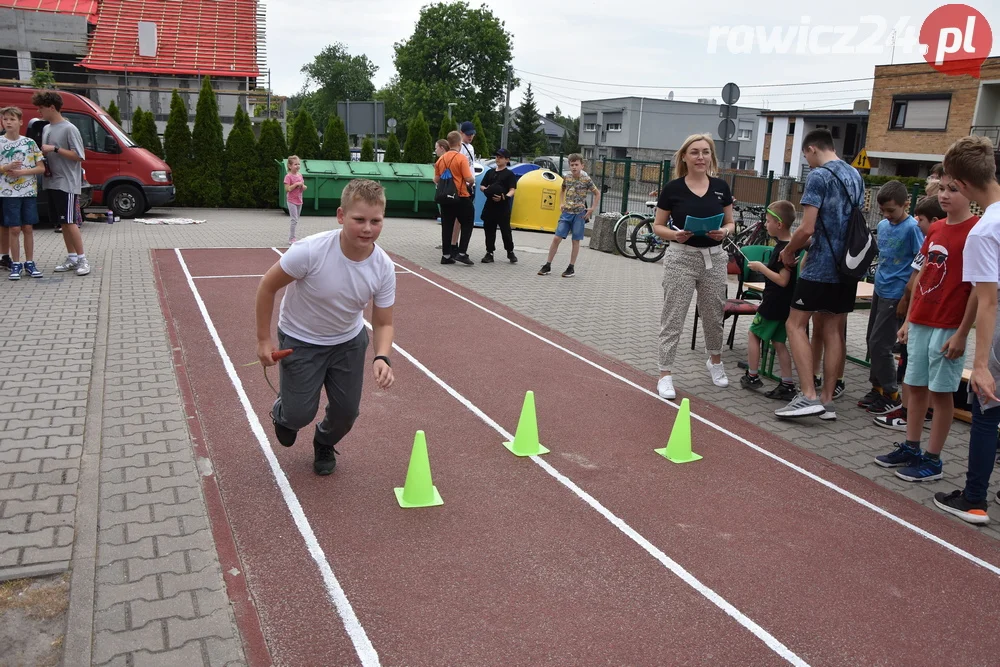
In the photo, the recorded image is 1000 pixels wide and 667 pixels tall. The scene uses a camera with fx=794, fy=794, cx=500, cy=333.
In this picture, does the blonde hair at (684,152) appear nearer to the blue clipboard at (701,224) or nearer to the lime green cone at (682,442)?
the blue clipboard at (701,224)

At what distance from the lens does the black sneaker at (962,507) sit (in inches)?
184

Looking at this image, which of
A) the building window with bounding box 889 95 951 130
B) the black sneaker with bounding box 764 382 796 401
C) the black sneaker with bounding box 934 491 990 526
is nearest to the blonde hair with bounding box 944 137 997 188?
the black sneaker with bounding box 934 491 990 526

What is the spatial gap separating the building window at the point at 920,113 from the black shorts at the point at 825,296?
4630 centimetres

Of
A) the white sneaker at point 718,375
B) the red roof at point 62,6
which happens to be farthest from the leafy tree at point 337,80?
the white sneaker at point 718,375

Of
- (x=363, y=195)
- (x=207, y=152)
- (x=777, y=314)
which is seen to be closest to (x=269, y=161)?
(x=207, y=152)

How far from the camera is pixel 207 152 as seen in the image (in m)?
21.8

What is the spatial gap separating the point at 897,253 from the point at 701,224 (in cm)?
159

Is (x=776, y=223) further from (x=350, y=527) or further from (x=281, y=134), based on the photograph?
(x=281, y=134)

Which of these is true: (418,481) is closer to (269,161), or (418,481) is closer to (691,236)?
(691,236)

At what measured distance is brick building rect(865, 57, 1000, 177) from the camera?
141ft

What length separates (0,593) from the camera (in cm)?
348

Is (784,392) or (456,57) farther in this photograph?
(456,57)

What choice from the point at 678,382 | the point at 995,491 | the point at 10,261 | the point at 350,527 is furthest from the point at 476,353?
the point at 10,261

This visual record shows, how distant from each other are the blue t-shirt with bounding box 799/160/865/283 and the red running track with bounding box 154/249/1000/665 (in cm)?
140
